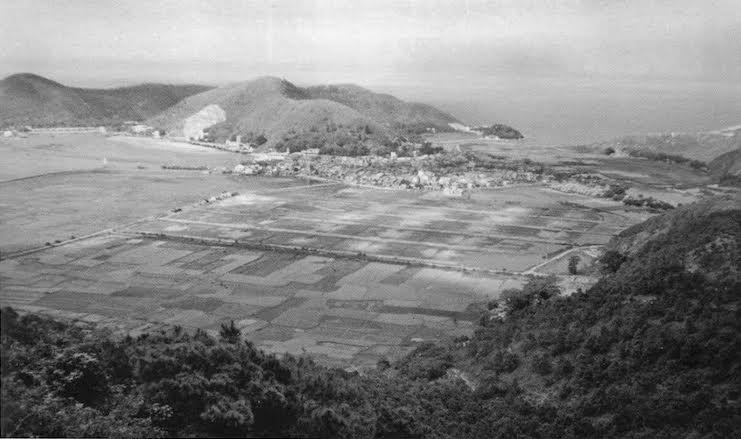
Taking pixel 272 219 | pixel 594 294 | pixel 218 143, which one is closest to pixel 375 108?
pixel 218 143

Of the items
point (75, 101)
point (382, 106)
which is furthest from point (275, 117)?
point (382, 106)

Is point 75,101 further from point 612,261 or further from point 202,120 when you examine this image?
point 612,261

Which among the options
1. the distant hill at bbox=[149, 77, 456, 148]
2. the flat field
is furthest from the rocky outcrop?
the flat field

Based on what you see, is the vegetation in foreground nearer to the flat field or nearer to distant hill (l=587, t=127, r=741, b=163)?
the flat field

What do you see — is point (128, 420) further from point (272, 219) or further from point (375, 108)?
point (375, 108)

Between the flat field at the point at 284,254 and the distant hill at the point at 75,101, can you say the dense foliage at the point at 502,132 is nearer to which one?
the distant hill at the point at 75,101

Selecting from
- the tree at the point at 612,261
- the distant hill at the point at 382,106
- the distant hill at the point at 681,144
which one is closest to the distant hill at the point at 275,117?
the distant hill at the point at 382,106
